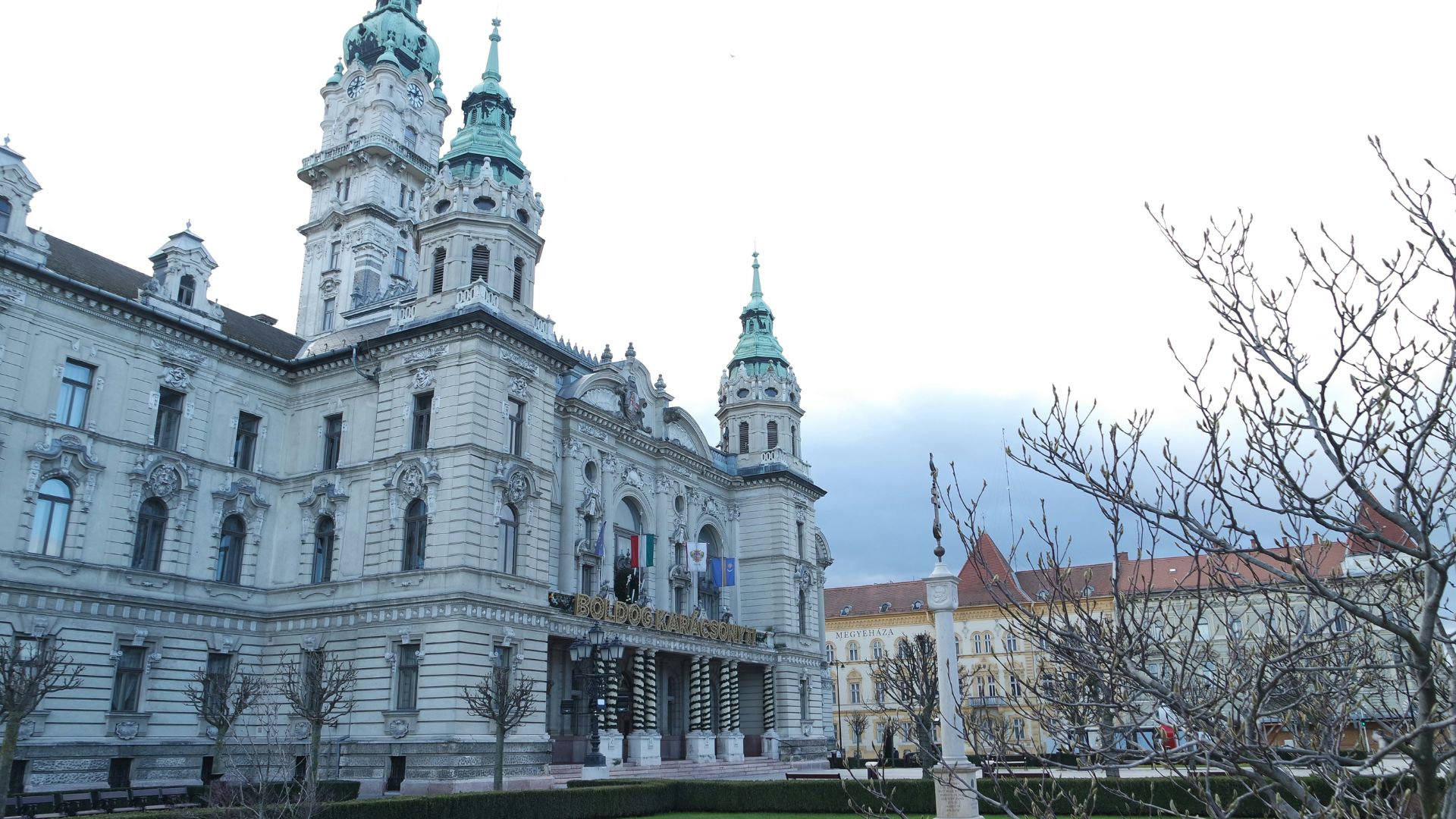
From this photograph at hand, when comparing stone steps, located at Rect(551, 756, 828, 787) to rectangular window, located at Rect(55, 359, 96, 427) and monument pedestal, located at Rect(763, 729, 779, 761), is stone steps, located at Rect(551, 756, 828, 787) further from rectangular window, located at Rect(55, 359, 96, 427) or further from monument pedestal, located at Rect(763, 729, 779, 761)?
rectangular window, located at Rect(55, 359, 96, 427)

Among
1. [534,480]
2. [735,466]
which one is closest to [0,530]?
[534,480]

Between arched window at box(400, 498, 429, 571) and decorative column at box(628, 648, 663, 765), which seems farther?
decorative column at box(628, 648, 663, 765)

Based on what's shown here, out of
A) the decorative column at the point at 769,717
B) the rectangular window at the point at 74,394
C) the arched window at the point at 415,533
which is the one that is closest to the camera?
the rectangular window at the point at 74,394

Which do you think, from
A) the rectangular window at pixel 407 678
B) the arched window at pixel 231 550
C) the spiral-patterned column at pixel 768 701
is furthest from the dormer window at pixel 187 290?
the spiral-patterned column at pixel 768 701

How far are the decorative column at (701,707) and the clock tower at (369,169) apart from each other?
28425 millimetres

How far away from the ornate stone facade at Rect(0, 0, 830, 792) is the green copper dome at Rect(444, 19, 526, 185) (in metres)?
0.13

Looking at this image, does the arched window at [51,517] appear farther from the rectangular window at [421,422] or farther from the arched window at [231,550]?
→ the rectangular window at [421,422]

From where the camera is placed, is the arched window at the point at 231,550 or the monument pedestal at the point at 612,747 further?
the monument pedestal at the point at 612,747

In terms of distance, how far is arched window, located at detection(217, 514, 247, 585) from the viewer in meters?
38.8

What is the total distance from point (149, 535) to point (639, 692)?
21129 mm

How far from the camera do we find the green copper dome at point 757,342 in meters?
66.1

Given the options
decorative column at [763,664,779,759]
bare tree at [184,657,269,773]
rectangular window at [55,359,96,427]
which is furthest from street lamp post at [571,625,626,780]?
decorative column at [763,664,779,759]

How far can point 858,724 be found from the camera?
81000mm

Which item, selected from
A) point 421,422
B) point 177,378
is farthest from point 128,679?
point 421,422
